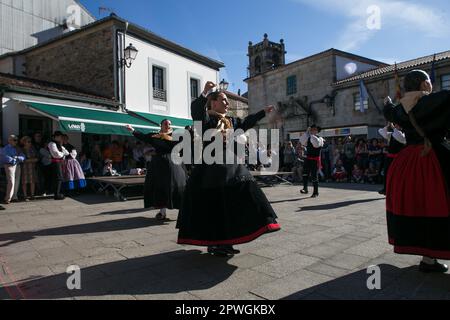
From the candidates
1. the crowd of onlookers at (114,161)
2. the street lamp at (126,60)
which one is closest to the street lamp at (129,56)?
the street lamp at (126,60)

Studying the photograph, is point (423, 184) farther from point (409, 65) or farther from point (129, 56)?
point (409, 65)

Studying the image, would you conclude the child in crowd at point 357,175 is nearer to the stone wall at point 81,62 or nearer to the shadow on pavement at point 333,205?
the shadow on pavement at point 333,205

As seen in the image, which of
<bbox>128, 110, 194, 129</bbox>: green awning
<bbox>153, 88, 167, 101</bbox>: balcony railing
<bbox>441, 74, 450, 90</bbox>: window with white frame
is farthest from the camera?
<bbox>441, 74, 450, 90</bbox>: window with white frame

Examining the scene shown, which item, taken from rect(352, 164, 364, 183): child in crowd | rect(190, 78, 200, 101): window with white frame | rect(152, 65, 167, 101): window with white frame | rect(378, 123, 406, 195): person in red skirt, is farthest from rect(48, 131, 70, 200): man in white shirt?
rect(190, 78, 200, 101): window with white frame

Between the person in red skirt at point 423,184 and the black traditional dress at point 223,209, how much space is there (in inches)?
43.7

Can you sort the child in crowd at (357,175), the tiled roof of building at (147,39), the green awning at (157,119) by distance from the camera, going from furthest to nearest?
the green awning at (157,119) < the tiled roof of building at (147,39) < the child in crowd at (357,175)

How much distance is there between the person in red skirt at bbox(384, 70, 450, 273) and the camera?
2.82 metres

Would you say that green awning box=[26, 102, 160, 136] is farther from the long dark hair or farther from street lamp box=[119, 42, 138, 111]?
the long dark hair

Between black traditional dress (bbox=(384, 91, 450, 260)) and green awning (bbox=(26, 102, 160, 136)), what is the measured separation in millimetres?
7721

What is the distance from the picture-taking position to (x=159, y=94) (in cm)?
1661

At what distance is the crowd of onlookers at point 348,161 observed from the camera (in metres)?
12.9

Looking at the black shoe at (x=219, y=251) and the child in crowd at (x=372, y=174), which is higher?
the child in crowd at (x=372, y=174)

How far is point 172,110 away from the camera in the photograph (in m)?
17.3

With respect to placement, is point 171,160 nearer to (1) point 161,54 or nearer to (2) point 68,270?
(2) point 68,270
